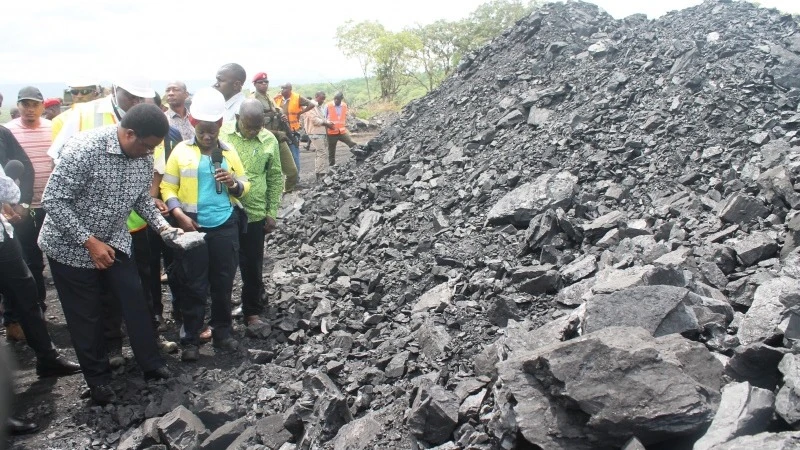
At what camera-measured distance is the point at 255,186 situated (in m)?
5.34

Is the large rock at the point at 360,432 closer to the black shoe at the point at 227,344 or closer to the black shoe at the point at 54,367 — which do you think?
the black shoe at the point at 227,344

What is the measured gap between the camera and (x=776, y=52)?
7645mm

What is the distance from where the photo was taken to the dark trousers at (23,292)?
4.41 metres

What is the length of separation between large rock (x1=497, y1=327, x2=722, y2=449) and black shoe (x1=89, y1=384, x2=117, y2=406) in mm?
3043

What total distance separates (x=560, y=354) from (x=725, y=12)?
29.5ft

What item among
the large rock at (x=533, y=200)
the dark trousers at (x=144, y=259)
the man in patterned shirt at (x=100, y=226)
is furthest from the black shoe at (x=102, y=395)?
the large rock at (x=533, y=200)

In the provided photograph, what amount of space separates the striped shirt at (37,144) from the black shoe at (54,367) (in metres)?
1.77

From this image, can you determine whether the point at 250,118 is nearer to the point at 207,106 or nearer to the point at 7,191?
the point at 207,106

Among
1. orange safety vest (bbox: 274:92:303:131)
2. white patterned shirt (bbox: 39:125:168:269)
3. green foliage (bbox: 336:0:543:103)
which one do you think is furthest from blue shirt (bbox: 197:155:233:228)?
green foliage (bbox: 336:0:543:103)

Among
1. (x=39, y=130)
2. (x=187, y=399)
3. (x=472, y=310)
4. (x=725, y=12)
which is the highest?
(x=725, y=12)

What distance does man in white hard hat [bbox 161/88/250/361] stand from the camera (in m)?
4.67

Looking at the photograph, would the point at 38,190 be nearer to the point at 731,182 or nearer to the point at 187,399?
the point at 187,399

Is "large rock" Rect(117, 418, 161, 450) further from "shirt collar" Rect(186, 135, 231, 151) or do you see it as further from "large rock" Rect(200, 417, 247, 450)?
"shirt collar" Rect(186, 135, 231, 151)

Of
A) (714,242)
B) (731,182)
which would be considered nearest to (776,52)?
(731,182)
